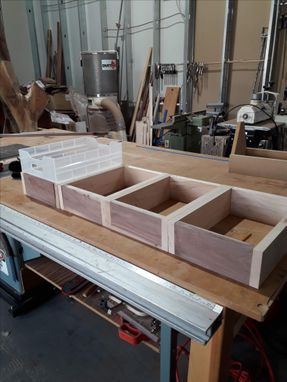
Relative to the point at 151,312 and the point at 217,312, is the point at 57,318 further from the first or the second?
the point at 217,312

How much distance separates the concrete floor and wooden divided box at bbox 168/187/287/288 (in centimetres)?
88

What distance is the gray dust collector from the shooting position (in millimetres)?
3561

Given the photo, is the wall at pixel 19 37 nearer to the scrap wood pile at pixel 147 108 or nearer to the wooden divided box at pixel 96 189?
the scrap wood pile at pixel 147 108

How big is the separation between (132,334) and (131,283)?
61cm

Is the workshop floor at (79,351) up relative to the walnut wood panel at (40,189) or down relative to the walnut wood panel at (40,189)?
down

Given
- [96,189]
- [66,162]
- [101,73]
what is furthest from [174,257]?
[101,73]

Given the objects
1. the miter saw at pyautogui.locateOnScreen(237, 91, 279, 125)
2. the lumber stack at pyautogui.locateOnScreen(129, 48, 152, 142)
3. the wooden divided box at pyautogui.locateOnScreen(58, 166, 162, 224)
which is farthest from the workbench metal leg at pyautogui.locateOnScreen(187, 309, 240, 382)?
the lumber stack at pyautogui.locateOnScreen(129, 48, 152, 142)

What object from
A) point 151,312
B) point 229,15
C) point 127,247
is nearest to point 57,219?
point 127,247

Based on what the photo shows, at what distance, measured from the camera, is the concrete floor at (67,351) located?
125cm

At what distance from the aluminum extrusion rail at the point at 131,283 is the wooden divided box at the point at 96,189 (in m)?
0.09

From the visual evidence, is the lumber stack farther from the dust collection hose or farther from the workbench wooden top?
the workbench wooden top

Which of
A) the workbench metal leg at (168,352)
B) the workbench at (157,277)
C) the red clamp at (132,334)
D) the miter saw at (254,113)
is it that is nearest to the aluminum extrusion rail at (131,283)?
the workbench at (157,277)

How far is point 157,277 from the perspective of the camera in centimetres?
62

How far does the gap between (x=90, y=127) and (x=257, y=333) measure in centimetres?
320
